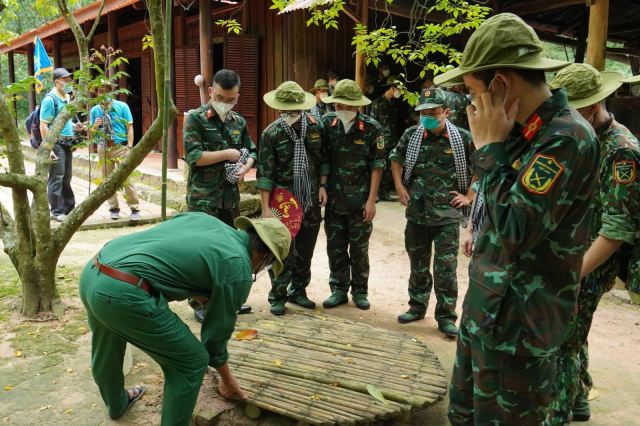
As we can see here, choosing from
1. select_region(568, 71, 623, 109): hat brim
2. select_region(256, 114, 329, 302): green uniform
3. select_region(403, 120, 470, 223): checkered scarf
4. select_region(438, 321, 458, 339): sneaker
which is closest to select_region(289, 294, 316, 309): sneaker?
select_region(256, 114, 329, 302): green uniform

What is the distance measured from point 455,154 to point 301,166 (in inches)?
47.1

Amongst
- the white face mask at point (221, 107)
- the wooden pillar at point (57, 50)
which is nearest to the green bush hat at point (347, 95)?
the white face mask at point (221, 107)

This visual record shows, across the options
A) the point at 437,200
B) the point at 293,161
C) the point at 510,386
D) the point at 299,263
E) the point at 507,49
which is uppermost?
the point at 507,49

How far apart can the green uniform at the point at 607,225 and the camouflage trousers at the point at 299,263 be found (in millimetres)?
2264

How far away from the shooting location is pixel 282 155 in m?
4.27

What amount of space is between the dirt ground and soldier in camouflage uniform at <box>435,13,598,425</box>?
1.34 metres

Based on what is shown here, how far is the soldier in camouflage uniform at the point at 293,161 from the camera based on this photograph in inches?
167

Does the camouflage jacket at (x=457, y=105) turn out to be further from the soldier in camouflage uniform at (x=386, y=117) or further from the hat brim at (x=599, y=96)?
the hat brim at (x=599, y=96)

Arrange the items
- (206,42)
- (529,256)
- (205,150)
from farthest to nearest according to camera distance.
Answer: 1. (206,42)
2. (205,150)
3. (529,256)

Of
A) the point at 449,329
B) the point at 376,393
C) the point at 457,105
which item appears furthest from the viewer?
the point at 457,105

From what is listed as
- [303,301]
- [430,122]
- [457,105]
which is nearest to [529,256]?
[430,122]

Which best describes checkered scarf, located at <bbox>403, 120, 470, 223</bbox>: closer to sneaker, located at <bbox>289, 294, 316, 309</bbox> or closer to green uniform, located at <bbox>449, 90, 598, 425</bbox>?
sneaker, located at <bbox>289, 294, 316, 309</bbox>

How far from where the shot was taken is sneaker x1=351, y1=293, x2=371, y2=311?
180 inches

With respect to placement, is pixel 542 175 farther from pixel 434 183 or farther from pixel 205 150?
pixel 205 150
